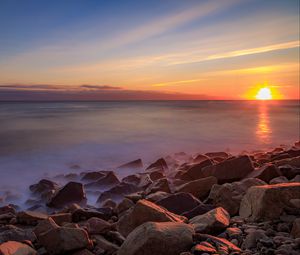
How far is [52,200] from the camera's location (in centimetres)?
809

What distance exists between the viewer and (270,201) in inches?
163

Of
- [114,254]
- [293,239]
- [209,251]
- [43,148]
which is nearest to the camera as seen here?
[209,251]

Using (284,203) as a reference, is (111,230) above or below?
below

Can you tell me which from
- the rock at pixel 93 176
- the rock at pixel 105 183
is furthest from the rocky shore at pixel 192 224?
the rock at pixel 93 176

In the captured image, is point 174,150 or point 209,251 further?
point 174,150

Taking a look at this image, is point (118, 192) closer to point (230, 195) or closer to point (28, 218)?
point (28, 218)

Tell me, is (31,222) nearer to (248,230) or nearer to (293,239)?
(248,230)

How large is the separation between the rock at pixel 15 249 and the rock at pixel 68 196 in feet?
12.4

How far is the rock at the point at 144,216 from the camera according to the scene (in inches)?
170

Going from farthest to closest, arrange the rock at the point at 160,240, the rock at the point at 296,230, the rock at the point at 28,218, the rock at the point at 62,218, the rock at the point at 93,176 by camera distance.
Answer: the rock at the point at 93,176 → the rock at the point at 28,218 → the rock at the point at 62,218 → the rock at the point at 296,230 → the rock at the point at 160,240

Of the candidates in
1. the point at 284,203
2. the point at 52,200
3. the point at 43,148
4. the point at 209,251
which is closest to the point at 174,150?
the point at 43,148

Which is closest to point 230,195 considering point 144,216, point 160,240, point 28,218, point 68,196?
point 144,216

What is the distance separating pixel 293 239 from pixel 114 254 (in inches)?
80.0

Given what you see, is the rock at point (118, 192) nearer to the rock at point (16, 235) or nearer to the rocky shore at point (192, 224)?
the rocky shore at point (192, 224)
